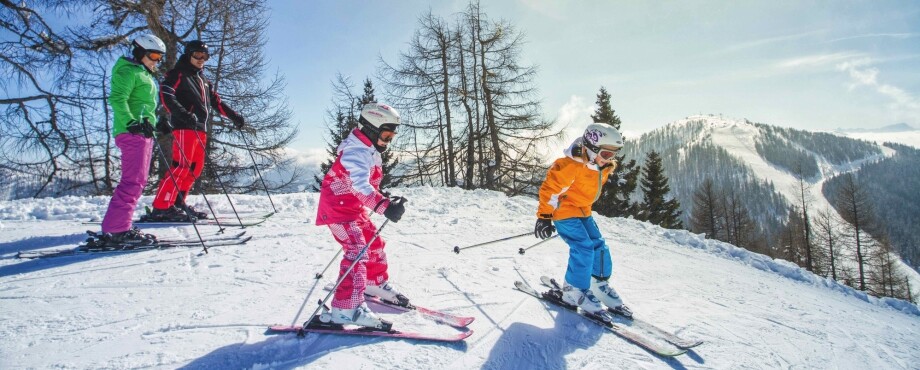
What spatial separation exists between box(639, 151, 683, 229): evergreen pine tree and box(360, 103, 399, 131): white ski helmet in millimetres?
25481

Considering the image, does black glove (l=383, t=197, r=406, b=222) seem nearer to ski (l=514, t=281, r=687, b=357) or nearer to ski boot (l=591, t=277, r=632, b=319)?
ski (l=514, t=281, r=687, b=357)

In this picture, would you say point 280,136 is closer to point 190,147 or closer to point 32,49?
point 32,49

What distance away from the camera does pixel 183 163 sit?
566 centimetres

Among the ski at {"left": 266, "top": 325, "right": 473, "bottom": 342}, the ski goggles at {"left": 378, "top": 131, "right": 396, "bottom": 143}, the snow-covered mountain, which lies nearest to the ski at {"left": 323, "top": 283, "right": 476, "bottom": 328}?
the ski at {"left": 266, "top": 325, "right": 473, "bottom": 342}

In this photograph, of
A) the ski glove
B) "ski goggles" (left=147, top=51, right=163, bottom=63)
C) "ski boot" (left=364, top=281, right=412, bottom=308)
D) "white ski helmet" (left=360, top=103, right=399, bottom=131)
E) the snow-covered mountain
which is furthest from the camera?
the snow-covered mountain

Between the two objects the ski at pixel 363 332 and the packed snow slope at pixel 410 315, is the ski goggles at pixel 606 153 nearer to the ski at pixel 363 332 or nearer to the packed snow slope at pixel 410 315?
the packed snow slope at pixel 410 315

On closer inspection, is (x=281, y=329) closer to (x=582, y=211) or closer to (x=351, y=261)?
(x=351, y=261)

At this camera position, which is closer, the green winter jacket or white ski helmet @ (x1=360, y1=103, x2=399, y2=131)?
white ski helmet @ (x1=360, y1=103, x2=399, y2=131)

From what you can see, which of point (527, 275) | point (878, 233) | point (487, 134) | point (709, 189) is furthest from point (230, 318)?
point (878, 233)

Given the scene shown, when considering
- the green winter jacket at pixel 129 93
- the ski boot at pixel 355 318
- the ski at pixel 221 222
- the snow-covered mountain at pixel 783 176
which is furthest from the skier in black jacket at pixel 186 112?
the snow-covered mountain at pixel 783 176

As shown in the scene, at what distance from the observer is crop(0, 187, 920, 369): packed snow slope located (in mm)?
2811

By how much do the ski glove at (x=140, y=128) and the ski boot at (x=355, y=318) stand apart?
3.35 meters

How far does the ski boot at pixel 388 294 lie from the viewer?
3730mm

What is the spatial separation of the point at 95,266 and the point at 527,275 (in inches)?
199
